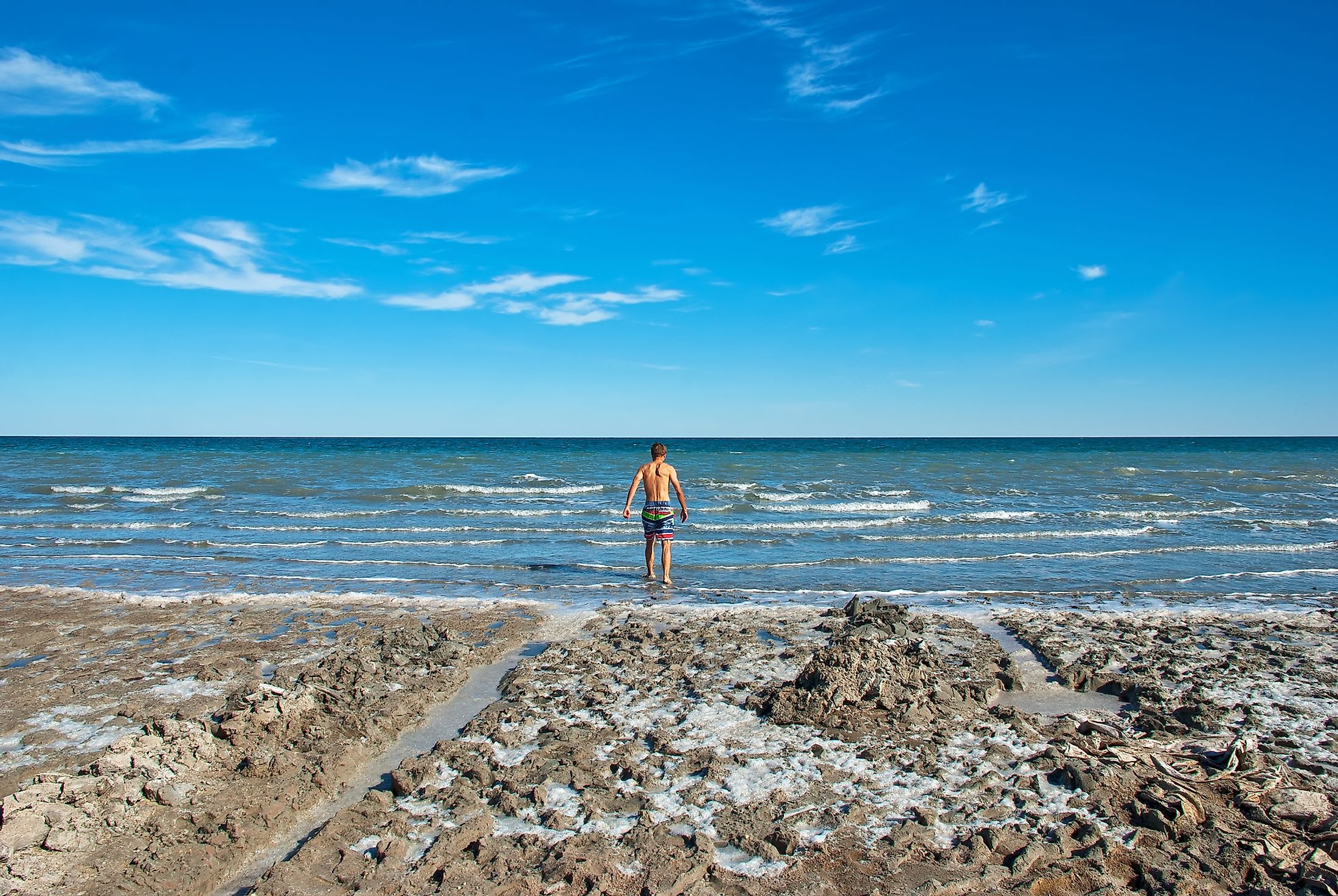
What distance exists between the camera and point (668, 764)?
4.64 m

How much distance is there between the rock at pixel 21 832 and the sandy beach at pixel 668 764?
1cm

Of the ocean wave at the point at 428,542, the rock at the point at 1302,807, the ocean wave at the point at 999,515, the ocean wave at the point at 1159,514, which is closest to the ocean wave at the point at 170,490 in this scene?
the ocean wave at the point at 428,542

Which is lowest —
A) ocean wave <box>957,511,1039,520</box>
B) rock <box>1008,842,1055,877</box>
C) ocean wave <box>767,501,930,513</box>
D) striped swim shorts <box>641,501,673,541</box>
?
rock <box>1008,842,1055,877</box>

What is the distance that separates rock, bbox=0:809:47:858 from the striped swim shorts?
24.1 ft

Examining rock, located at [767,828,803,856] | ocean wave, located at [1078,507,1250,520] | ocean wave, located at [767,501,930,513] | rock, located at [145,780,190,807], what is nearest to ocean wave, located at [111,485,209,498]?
ocean wave, located at [767,501,930,513]

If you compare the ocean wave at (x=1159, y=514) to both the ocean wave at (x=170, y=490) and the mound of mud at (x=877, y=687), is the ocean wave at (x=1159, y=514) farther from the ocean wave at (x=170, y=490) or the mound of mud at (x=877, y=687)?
the ocean wave at (x=170, y=490)

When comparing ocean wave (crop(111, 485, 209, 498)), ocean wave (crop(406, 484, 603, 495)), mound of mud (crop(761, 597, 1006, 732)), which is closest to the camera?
Answer: mound of mud (crop(761, 597, 1006, 732))

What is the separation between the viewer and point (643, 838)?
12.5 ft

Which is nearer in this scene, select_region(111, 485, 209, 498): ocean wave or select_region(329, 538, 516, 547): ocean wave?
select_region(329, 538, 516, 547): ocean wave

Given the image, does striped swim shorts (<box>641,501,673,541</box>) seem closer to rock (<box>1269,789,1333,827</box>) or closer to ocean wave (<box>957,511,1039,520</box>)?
rock (<box>1269,789,1333,827</box>)

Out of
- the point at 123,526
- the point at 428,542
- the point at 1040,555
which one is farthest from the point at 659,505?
the point at 123,526

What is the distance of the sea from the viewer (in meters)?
10.5

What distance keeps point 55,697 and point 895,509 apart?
17041mm

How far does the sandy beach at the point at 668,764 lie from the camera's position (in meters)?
3.60
